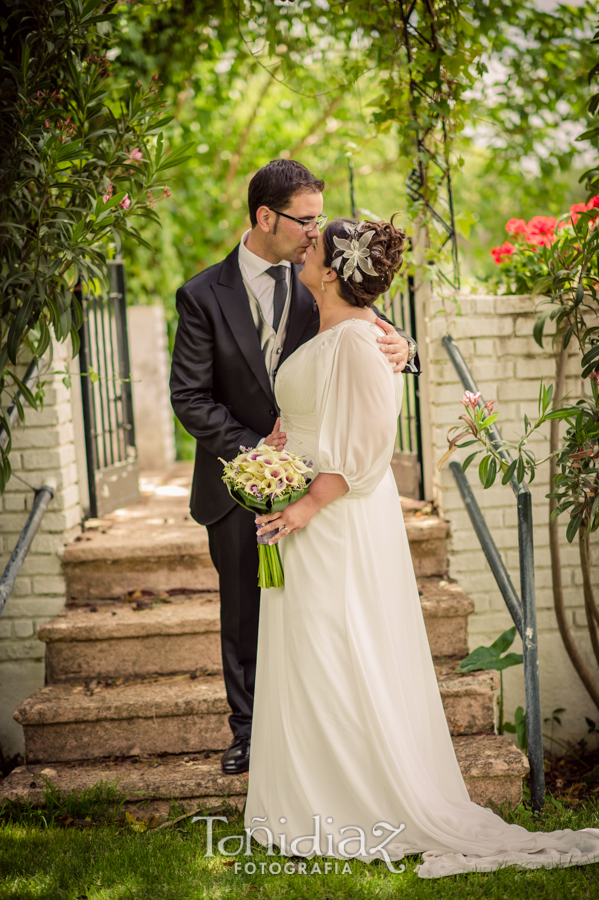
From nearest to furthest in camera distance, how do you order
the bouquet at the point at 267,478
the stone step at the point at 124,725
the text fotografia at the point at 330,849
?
the bouquet at the point at 267,478
the text fotografia at the point at 330,849
the stone step at the point at 124,725

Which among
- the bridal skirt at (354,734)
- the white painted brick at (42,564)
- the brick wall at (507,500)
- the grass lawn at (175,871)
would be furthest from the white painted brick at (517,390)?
the white painted brick at (42,564)

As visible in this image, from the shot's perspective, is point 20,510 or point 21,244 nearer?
point 21,244

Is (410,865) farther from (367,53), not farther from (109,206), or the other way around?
(367,53)

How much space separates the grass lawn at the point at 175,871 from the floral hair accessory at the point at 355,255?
6.08 ft

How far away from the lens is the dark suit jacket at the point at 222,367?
286 centimetres

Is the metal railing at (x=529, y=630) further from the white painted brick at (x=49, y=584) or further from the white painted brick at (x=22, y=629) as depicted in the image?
the white painted brick at (x=22, y=629)

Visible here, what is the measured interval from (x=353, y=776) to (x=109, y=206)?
2198mm

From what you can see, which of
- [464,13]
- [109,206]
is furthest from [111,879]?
[464,13]

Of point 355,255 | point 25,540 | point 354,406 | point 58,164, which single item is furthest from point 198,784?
point 58,164

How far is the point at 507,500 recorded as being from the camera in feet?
12.5

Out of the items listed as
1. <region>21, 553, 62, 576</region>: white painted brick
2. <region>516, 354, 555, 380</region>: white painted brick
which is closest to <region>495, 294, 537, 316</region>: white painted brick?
<region>516, 354, 555, 380</region>: white painted brick

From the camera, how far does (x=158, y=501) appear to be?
5.43 m

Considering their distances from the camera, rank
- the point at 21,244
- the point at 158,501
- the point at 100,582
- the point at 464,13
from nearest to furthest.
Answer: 1. the point at 21,244
2. the point at 464,13
3. the point at 100,582
4. the point at 158,501

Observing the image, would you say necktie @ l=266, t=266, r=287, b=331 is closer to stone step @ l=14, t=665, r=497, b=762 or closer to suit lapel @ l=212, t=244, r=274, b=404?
suit lapel @ l=212, t=244, r=274, b=404
